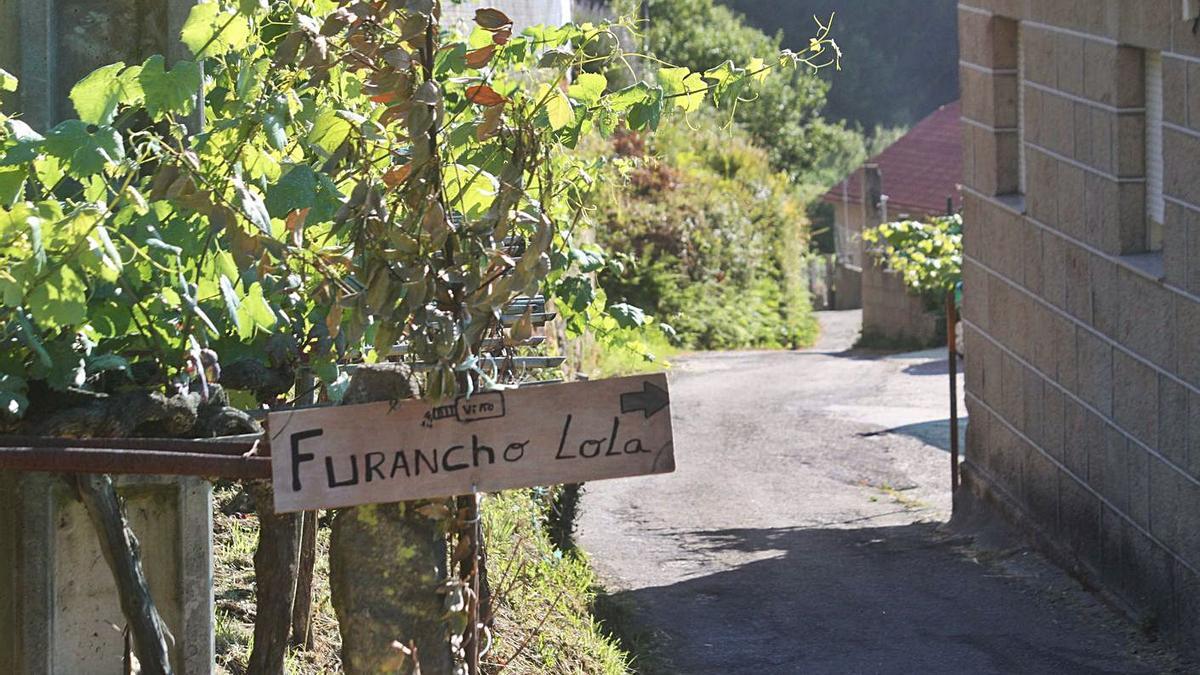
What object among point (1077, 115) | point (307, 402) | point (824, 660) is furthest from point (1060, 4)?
point (307, 402)

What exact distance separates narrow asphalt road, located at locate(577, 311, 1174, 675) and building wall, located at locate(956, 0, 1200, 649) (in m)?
0.48

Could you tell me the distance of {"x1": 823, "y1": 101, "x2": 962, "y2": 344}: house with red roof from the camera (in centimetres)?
2550

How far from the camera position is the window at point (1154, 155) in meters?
8.66

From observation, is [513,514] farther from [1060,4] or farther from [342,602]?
[342,602]

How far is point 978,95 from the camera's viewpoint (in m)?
11.5

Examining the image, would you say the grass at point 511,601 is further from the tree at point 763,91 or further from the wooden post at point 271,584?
the tree at point 763,91

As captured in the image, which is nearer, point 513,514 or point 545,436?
point 545,436

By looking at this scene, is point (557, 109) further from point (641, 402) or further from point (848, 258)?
point (848, 258)

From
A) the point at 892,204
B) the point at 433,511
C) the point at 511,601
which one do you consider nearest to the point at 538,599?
the point at 511,601

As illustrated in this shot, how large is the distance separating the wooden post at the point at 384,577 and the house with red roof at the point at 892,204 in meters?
22.3

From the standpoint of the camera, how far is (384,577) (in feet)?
9.55

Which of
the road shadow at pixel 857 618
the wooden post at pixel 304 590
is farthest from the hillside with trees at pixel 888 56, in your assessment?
the wooden post at pixel 304 590

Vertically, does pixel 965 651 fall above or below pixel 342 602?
below

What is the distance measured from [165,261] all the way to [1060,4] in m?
7.27
